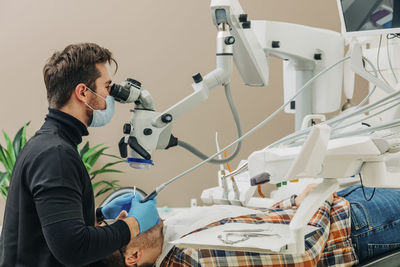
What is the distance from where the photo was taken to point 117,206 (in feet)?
4.80

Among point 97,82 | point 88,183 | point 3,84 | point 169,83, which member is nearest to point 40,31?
point 3,84

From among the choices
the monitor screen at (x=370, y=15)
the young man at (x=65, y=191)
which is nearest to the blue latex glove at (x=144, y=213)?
the young man at (x=65, y=191)

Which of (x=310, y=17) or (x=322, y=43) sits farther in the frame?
(x=310, y=17)

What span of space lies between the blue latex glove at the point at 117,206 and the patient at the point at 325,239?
0.13m

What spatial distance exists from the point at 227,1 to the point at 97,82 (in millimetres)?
484

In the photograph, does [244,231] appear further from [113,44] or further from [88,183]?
[113,44]

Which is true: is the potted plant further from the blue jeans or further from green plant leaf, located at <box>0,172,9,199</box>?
the blue jeans

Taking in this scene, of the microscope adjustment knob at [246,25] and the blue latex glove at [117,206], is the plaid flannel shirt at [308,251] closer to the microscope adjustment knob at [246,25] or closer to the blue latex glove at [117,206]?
the blue latex glove at [117,206]

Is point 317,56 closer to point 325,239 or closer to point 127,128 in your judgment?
point 325,239

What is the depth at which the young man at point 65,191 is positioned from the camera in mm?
1125

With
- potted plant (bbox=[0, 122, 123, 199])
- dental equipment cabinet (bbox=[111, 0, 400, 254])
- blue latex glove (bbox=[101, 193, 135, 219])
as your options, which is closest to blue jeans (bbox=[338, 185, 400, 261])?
dental equipment cabinet (bbox=[111, 0, 400, 254])

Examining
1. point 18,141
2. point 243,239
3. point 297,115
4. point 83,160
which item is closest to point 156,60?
point 83,160

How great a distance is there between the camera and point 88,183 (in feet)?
4.25

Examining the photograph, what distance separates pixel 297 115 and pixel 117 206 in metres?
0.76
